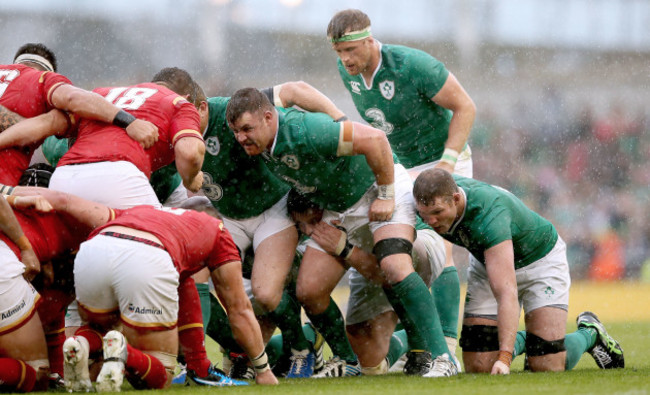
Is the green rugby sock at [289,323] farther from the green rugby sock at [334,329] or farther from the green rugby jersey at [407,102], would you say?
the green rugby jersey at [407,102]

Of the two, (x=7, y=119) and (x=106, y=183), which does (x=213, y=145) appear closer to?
(x=106, y=183)

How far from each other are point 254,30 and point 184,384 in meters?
14.0

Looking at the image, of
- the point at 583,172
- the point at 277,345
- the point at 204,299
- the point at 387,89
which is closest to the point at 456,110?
the point at 387,89

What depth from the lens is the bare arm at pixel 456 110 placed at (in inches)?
261

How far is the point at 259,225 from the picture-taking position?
243 inches

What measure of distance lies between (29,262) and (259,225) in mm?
1802

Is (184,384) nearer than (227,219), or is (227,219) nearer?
(184,384)

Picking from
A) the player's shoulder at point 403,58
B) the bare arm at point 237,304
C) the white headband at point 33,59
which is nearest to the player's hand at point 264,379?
the bare arm at point 237,304

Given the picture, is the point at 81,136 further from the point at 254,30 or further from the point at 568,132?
the point at 568,132

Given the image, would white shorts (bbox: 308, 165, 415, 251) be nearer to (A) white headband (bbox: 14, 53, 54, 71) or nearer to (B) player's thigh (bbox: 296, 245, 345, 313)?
(B) player's thigh (bbox: 296, 245, 345, 313)

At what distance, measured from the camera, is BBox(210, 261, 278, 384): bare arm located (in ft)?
15.8

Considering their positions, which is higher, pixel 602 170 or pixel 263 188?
pixel 263 188

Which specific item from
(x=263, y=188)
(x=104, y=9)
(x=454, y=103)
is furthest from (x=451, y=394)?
(x=104, y=9)

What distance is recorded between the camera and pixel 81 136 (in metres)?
5.36
